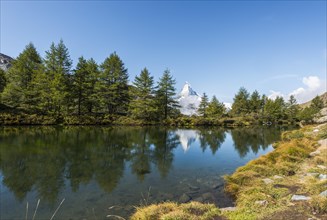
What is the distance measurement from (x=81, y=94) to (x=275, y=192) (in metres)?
38.5

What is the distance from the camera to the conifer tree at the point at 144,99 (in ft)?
130

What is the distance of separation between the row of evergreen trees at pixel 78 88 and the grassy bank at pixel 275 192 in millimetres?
32571

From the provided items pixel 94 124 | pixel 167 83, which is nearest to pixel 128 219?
pixel 94 124

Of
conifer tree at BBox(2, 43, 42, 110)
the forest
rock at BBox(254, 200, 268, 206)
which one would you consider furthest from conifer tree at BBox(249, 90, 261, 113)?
rock at BBox(254, 200, 268, 206)

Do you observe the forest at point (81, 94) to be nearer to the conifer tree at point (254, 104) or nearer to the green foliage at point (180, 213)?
the conifer tree at point (254, 104)

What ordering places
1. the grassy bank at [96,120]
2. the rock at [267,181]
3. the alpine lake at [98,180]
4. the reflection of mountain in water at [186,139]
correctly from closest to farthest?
the alpine lake at [98,180] < the rock at [267,181] < the reflection of mountain in water at [186,139] < the grassy bank at [96,120]

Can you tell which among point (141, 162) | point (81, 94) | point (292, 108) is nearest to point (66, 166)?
point (141, 162)

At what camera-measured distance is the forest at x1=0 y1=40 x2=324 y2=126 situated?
33.3m

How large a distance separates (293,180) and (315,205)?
261cm

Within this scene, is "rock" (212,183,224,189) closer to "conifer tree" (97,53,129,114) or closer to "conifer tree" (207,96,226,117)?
"conifer tree" (97,53,129,114)

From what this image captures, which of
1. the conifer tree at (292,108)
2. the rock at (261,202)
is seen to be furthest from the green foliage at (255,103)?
the rock at (261,202)

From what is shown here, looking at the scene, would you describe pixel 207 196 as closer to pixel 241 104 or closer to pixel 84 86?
pixel 84 86

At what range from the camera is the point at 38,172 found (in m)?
8.44

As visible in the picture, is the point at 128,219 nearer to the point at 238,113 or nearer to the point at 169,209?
the point at 169,209
